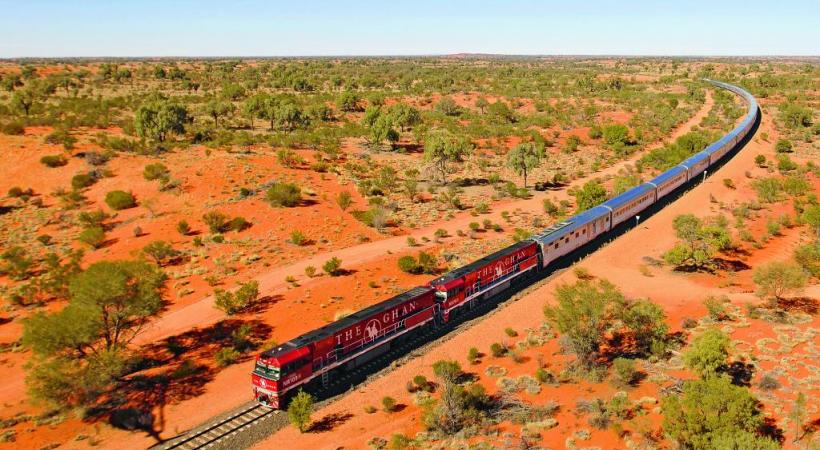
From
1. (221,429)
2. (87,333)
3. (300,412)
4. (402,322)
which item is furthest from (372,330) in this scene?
(87,333)

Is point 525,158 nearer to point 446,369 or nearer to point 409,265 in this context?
point 409,265

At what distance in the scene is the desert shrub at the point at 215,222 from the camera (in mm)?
49156

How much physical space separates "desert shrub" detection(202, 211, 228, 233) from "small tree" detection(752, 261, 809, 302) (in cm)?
4468

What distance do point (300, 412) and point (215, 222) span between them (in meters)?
30.5

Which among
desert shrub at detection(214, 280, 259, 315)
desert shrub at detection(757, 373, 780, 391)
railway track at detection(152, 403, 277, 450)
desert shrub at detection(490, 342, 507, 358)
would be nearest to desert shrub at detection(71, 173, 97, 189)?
desert shrub at detection(214, 280, 259, 315)

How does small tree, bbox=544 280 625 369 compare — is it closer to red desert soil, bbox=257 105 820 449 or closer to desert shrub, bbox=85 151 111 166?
red desert soil, bbox=257 105 820 449

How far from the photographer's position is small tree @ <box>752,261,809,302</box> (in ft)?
108

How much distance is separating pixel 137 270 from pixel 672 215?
50.4 metres

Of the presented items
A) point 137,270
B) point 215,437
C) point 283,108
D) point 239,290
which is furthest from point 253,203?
point 283,108

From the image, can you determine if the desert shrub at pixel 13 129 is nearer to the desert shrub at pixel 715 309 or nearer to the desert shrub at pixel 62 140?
the desert shrub at pixel 62 140

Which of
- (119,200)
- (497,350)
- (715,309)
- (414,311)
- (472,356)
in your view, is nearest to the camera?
(472,356)

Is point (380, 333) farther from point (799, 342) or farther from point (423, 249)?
point (799, 342)

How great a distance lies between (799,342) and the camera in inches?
1148

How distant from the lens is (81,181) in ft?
189
